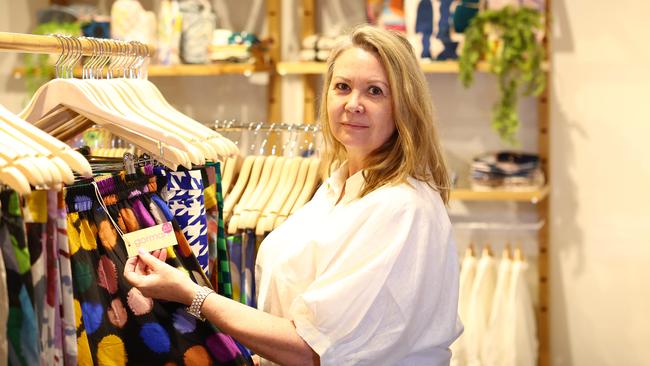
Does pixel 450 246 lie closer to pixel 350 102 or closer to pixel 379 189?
pixel 379 189

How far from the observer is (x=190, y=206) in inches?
75.6

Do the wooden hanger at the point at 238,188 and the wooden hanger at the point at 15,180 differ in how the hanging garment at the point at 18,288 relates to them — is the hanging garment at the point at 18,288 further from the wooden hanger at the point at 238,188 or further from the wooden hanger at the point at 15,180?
the wooden hanger at the point at 238,188

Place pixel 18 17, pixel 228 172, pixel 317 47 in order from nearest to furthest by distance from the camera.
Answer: pixel 228 172 < pixel 317 47 < pixel 18 17

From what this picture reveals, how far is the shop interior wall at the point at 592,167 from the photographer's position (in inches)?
155

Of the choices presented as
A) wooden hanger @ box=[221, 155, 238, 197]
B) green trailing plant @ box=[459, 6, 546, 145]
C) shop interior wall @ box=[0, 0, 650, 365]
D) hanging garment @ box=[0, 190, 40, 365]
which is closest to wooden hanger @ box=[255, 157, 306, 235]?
wooden hanger @ box=[221, 155, 238, 197]

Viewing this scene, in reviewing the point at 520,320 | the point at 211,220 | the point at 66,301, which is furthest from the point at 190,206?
the point at 520,320

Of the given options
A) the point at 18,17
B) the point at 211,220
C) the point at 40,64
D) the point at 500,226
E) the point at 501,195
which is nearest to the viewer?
the point at 211,220

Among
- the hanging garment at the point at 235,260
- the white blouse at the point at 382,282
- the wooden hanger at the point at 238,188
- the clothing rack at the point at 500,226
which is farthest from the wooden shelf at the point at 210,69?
the white blouse at the point at 382,282

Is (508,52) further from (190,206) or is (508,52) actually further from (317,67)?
(190,206)

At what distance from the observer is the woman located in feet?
5.81

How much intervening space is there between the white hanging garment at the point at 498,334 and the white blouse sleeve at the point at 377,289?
6.35ft

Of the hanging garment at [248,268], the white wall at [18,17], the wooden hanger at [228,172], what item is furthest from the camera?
the white wall at [18,17]

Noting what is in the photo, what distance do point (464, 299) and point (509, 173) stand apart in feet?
1.92

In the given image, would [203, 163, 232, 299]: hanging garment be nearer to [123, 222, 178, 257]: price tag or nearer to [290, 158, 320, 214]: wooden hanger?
[123, 222, 178, 257]: price tag
